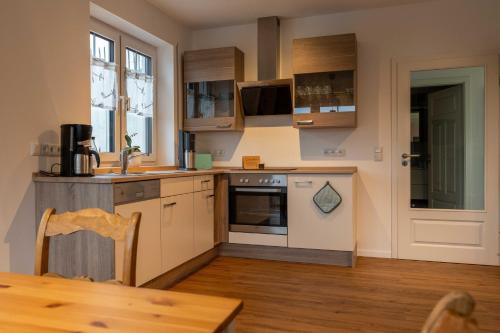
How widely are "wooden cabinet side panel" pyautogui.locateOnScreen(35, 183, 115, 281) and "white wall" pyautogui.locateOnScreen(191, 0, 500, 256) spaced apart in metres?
2.24

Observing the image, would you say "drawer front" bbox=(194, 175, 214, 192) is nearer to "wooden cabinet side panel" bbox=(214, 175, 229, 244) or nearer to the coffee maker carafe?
"wooden cabinet side panel" bbox=(214, 175, 229, 244)

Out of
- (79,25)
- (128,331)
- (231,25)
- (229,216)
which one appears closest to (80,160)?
(79,25)

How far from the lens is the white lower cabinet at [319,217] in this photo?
3.51 m

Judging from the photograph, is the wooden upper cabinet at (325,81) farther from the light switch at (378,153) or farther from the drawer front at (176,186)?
the drawer front at (176,186)

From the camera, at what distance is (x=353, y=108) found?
374 cm

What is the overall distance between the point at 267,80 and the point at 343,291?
7.19 feet

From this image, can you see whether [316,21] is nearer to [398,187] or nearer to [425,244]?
[398,187]

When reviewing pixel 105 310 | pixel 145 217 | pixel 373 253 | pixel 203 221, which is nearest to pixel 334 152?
pixel 373 253

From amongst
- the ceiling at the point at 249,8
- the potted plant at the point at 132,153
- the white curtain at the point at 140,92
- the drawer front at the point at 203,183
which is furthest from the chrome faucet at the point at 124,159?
the ceiling at the point at 249,8

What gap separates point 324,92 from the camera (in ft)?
12.7

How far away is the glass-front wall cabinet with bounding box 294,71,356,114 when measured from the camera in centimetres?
380

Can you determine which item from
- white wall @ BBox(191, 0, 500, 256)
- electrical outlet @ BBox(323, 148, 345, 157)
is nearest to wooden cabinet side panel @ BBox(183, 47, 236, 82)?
white wall @ BBox(191, 0, 500, 256)

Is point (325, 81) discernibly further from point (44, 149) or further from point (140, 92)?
point (44, 149)

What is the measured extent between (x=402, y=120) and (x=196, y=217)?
2.23 metres
